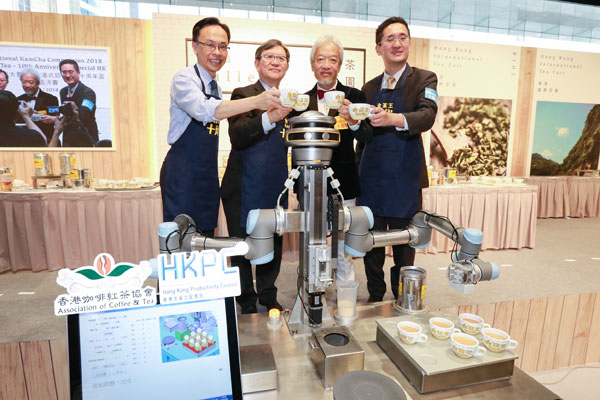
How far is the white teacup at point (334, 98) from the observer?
1.24 metres

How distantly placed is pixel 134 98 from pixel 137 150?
2.21ft

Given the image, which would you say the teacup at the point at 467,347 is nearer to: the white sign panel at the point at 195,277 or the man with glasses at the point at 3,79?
the white sign panel at the point at 195,277

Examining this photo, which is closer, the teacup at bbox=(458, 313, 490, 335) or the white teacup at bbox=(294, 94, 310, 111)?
the teacup at bbox=(458, 313, 490, 335)

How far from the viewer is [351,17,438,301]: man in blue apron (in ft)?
6.05

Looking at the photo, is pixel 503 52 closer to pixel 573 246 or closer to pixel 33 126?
pixel 573 246

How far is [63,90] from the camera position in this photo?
4281 millimetres

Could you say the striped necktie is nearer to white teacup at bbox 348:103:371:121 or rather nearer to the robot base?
white teacup at bbox 348:103:371:121

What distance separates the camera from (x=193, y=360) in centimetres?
67

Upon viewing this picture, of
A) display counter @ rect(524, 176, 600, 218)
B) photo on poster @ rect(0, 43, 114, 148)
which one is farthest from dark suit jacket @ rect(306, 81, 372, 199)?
display counter @ rect(524, 176, 600, 218)

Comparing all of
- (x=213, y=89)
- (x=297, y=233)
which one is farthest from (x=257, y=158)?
(x=297, y=233)

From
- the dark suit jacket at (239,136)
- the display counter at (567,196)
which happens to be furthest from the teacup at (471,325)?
the display counter at (567,196)

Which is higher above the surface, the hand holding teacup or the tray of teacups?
the hand holding teacup

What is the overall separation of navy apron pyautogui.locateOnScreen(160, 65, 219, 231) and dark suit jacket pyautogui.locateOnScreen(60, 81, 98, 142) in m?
3.35

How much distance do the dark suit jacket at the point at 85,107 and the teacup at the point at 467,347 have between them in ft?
15.9
